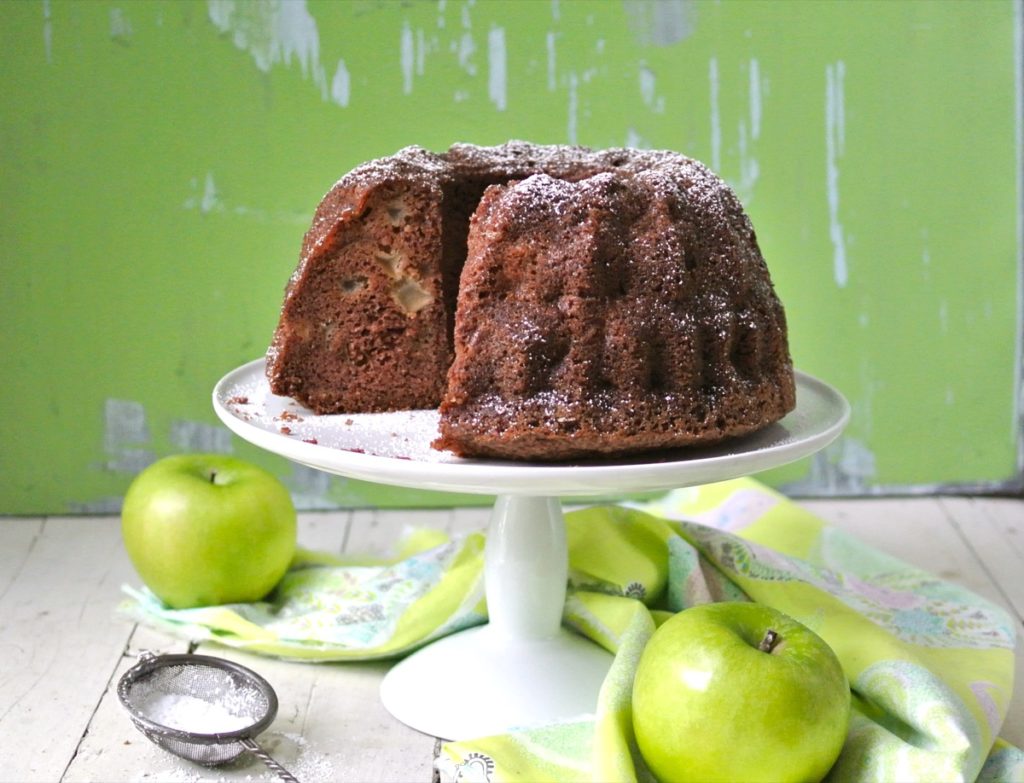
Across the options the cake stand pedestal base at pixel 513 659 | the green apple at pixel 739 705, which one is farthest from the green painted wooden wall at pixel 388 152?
the green apple at pixel 739 705

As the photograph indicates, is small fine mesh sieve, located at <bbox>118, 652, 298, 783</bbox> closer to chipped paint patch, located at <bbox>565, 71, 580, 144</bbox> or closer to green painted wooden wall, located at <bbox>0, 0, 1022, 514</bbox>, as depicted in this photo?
green painted wooden wall, located at <bbox>0, 0, 1022, 514</bbox>

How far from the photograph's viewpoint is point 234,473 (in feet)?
7.02

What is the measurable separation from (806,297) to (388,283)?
118cm

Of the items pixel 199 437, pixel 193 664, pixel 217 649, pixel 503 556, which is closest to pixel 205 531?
pixel 217 649

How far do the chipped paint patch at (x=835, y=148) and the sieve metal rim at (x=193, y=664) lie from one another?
59.6 inches

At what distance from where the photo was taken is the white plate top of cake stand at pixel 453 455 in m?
1.50

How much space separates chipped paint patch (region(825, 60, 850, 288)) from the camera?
2.64 meters

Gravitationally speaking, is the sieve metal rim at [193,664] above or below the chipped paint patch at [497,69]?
below

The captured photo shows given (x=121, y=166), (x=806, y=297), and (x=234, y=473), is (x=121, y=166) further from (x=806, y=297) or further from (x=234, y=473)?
(x=806, y=297)

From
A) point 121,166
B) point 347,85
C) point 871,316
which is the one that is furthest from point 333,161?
point 871,316

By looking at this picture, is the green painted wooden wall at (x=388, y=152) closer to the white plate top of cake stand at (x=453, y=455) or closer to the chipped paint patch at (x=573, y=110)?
the chipped paint patch at (x=573, y=110)

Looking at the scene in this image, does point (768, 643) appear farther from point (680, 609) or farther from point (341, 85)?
point (341, 85)

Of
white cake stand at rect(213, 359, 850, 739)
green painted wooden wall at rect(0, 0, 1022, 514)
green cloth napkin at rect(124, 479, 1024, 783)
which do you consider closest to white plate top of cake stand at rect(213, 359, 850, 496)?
white cake stand at rect(213, 359, 850, 739)

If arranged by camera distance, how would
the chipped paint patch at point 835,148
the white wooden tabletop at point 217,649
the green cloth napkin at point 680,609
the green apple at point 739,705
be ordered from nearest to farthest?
the green apple at point 739,705 → the green cloth napkin at point 680,609 → the white wooden tabletop at point 217,649 → the chipped paint patch at point 835,148
